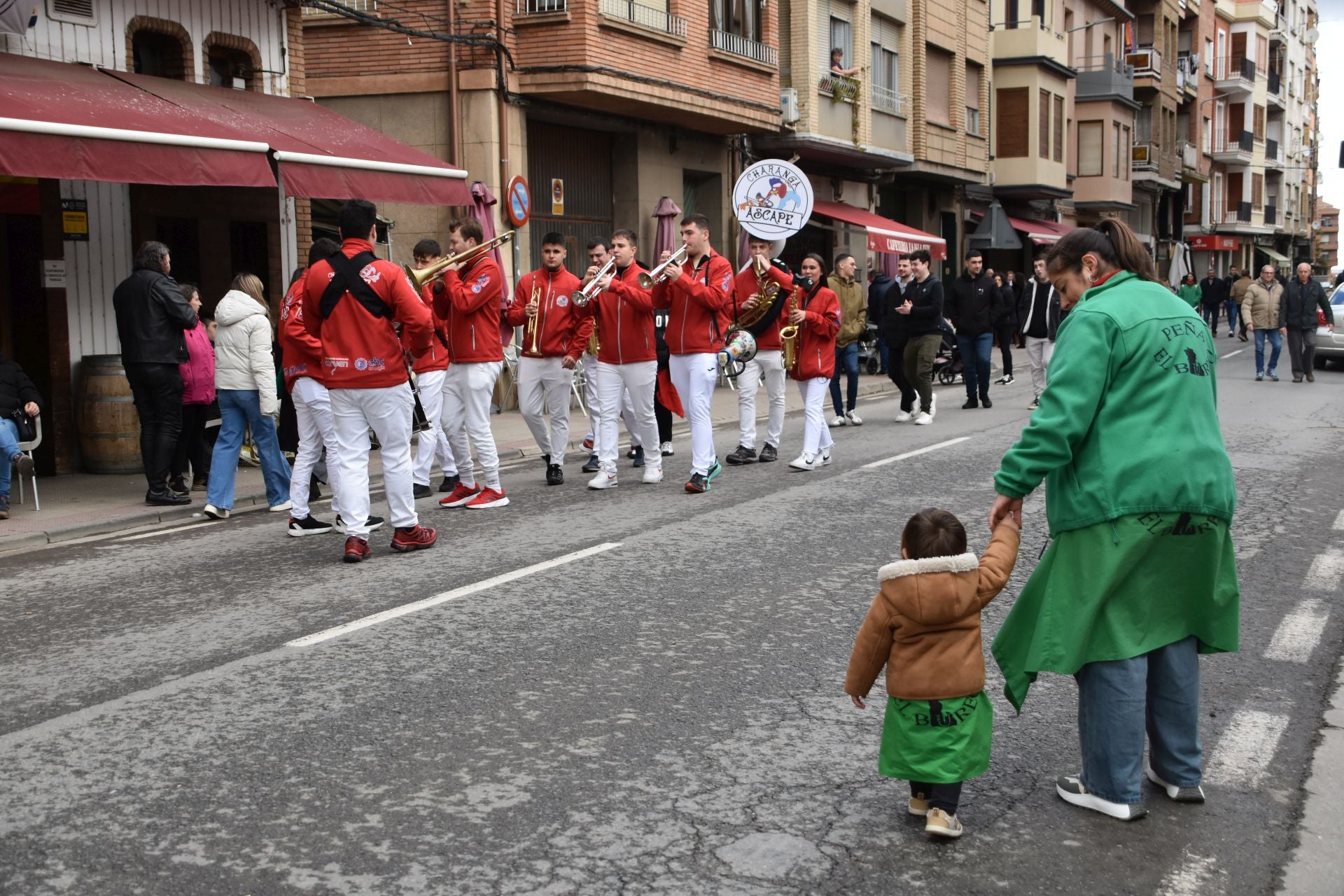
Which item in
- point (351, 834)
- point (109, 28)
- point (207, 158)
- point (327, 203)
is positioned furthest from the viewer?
point (327, 203)

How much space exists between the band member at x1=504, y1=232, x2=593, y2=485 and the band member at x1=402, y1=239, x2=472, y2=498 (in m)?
0.67

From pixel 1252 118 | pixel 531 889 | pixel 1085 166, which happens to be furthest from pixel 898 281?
pixel 1252 118

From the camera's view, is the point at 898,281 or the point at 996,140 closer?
the point at 898,281

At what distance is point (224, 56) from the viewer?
48.0 feet

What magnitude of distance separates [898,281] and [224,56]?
784cm

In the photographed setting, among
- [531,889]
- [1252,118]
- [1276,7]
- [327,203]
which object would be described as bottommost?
[531,889]

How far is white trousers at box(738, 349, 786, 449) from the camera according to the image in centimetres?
1228

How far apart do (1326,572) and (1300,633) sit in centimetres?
147

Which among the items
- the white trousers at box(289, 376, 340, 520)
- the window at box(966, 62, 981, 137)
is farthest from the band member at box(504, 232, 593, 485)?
the window at box(966, 62, 981, 137)

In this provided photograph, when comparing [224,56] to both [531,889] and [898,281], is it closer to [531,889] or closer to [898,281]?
[898,281]

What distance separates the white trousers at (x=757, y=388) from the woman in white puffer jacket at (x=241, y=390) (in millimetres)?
4030

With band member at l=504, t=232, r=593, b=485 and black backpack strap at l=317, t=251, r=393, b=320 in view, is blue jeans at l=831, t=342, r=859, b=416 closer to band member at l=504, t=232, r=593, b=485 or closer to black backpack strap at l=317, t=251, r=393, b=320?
band member at l=504, t=232, r=593, b=485

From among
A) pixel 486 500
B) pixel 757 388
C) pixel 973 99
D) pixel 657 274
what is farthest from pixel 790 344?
pixel 973 99

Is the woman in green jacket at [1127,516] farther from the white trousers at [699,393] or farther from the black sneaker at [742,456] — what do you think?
the black sneaker at [742,456]
